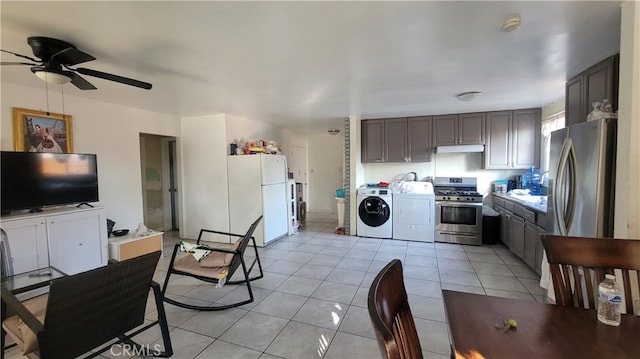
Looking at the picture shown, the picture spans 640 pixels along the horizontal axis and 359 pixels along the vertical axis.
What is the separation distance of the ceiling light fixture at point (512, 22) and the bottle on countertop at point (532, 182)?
10.5ft

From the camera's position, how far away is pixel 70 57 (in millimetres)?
1833

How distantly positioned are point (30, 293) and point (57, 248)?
1.04 meters

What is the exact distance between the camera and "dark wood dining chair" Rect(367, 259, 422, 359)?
2.11 feet

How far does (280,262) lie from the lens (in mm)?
3604

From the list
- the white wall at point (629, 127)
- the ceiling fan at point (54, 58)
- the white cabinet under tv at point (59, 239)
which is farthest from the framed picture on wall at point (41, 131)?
the white wall at point (629, 127)

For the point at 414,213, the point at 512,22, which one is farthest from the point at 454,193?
the point at 512,22

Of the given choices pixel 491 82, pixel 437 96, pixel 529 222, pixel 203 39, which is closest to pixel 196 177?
pixel 203 39

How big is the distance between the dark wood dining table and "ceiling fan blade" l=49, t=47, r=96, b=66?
2.60 m

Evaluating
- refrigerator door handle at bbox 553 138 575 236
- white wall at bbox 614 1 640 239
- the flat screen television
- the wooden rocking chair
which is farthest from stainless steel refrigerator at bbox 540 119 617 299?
the flat screen television

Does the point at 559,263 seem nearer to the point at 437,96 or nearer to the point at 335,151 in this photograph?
the point at 437,96

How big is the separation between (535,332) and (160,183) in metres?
6.12

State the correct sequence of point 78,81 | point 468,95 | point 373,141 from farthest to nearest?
point 373,141 < point 468,95 < point 78,81

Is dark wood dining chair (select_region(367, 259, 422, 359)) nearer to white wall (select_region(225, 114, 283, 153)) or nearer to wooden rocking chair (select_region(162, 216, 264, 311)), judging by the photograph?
wooden rocking chair (select_region(162, 216, 264, 311))

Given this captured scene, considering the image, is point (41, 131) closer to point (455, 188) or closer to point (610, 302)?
point (610, 302)
